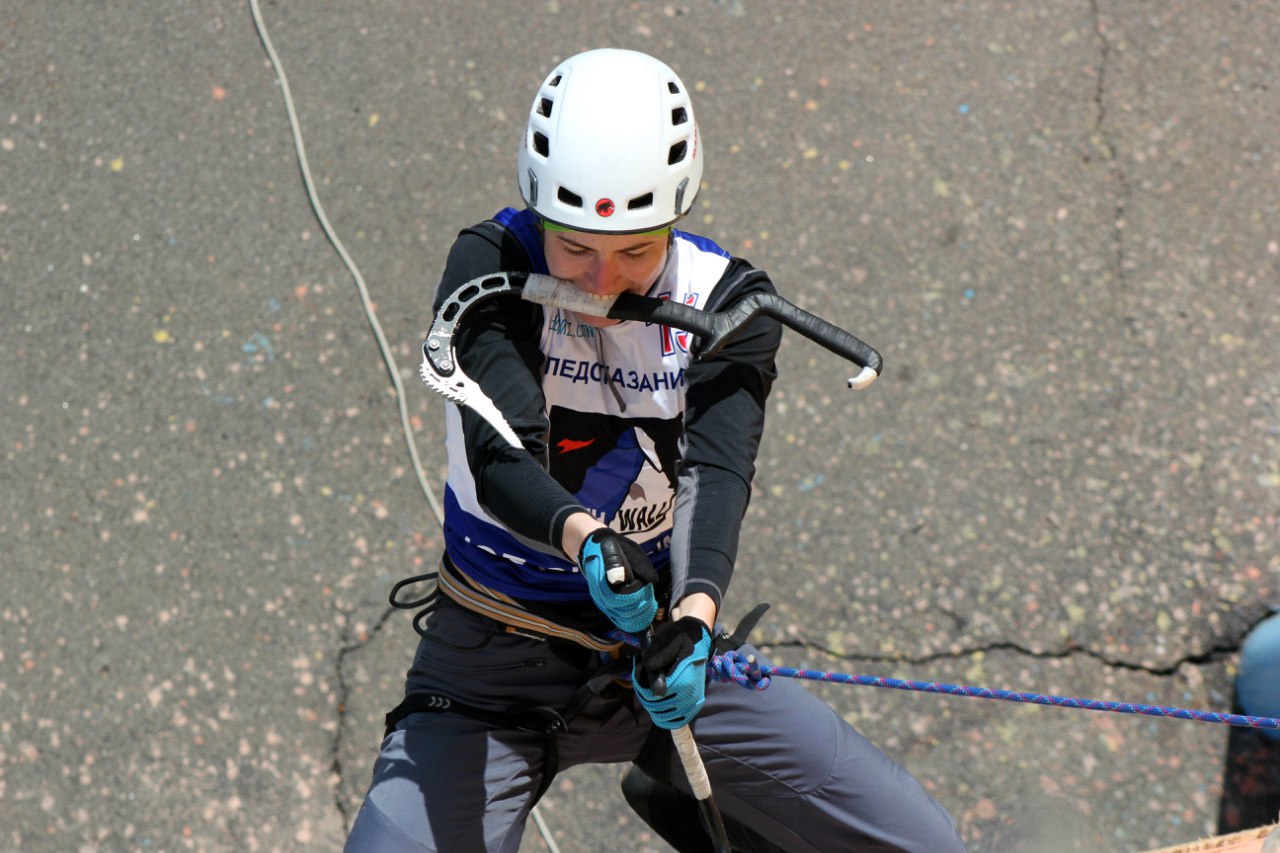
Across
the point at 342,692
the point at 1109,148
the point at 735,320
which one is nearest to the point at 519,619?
the point at 735,320

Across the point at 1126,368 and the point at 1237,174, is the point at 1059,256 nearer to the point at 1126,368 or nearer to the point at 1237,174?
the point at 1126,368

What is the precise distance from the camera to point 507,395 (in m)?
2.31

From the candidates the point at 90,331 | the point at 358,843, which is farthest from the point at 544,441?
the point at 90,331

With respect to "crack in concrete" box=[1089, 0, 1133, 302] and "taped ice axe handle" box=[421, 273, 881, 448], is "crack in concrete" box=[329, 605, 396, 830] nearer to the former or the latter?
"taped ice axe handle" box=[421, 273, 881, 448]

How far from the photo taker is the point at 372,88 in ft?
14.2

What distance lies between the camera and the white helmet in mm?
2285

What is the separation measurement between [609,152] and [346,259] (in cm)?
197

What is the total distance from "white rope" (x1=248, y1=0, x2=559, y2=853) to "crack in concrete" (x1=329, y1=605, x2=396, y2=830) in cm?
39

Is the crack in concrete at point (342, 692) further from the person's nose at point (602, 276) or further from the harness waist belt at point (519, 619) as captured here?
the person's nose at point (602, 276)

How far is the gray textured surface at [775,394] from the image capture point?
3504 millimetres

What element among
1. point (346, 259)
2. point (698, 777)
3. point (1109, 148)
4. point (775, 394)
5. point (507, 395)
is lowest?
point (698, 777)

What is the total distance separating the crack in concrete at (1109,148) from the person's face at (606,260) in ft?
7.64

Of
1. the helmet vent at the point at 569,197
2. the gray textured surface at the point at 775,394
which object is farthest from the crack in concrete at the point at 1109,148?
the helmet vent at the point at 569,197

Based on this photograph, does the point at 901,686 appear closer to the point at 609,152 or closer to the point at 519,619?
the point at 519,619
